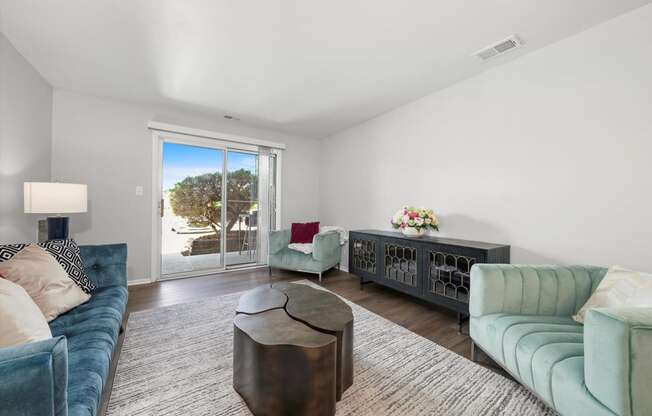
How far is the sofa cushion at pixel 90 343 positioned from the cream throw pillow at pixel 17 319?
0.20 m

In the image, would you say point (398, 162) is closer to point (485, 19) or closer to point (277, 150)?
point (485, 19)

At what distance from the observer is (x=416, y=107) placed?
10.5ft

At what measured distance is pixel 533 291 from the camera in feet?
5.32

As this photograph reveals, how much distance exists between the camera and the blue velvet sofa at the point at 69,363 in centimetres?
66

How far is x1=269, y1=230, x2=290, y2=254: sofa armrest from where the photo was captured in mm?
3842

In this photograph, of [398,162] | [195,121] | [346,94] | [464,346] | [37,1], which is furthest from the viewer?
[195,121]

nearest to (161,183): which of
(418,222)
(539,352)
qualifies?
(418,222)

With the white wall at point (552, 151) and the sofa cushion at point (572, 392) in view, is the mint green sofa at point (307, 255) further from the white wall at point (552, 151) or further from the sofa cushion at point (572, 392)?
the sofa cushion at point (572, 392)

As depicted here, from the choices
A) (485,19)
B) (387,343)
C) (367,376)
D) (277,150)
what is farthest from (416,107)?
(367,376)

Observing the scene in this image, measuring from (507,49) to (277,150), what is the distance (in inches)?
133

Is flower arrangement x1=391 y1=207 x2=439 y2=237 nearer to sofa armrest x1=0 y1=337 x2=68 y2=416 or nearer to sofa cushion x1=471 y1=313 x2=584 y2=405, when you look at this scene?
sofa cushion x1=471 y1=313 x2=584 y2=405

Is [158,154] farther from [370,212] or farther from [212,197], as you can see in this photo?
[370,212]

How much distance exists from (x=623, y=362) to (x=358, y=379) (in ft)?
4.00

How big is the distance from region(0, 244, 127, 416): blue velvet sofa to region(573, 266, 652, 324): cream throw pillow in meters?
2.37
